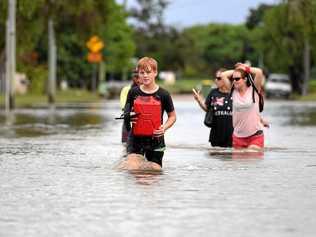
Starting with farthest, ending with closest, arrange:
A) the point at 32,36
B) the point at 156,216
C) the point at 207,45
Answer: the point at 207,45 < the point at 32,36 < the point at 156,216

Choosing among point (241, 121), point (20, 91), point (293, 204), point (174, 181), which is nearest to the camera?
point (293, 204)

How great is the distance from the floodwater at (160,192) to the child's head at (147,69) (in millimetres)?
1248

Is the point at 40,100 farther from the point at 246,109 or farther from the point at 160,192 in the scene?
the point at 160,192

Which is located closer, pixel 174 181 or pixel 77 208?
pixel 77 208

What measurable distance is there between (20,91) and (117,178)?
78509 millimetres

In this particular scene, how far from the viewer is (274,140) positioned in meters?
23.5

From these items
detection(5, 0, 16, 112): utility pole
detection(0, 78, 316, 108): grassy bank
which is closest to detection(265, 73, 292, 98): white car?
detection(0, 78, 316, 108): grassy bank

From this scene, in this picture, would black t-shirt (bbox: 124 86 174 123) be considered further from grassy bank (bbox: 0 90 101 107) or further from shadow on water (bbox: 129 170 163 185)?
grassy bank (bbox: 0 90 101 107)

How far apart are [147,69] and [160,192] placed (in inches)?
95.5

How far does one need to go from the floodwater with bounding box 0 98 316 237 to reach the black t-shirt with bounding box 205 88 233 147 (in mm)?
321

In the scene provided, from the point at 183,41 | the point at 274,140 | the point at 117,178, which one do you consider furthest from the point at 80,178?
the point at 183,41

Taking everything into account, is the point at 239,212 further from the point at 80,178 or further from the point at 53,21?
the point at 53,21

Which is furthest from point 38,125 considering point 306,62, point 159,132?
point 306,62

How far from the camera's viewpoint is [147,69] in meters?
14.3
